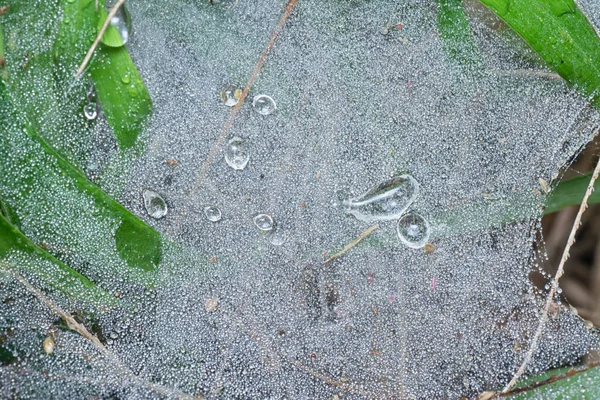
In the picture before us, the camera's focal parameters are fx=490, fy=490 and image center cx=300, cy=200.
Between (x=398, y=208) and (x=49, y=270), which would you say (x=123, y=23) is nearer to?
(x=49, y=270)

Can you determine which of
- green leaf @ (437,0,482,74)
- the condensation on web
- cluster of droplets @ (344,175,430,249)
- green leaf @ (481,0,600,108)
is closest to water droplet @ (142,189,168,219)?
the condensation on web

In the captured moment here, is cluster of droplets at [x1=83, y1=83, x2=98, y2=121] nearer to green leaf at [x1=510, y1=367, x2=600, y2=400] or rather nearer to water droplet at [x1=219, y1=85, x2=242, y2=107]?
water droplet at [x1=219, y1=85, x2=242, y2=107]

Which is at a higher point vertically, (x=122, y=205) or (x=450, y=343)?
(x=450, y=343)

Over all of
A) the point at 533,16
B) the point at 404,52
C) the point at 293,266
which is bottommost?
the point at 293,266

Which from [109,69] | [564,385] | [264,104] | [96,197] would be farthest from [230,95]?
[564,385]

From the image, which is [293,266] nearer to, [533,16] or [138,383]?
[138,383]

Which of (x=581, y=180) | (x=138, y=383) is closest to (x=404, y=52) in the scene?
(x=581, y=180)
